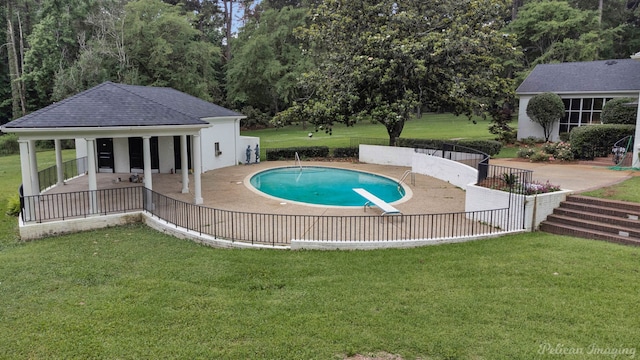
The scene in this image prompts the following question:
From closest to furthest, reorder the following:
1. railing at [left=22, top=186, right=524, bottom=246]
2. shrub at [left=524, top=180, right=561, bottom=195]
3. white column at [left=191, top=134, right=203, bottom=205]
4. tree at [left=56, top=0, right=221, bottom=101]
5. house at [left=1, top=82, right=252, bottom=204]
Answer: railing at [left=22, top=186, right=524, bottom=246] → shrub at [left=524, top=180, right=561, bottom=195] → house at [left=1, top=82, right=252, bottom=204] → white column at [left=191, top=134, right=203, bottom=205] → tree at [left=56, top=0, right=221, bottom=101]

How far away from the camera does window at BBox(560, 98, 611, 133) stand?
1049 inches

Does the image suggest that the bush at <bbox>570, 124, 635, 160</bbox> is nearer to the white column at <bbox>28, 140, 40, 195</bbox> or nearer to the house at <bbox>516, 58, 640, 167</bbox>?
the house at <bbox>516, 58, 640, 167</bbox>

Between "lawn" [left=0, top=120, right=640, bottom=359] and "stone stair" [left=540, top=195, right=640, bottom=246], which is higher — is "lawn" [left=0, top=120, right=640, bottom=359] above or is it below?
below

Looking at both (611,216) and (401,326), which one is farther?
(611,216)

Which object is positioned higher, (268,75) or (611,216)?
(268,75)

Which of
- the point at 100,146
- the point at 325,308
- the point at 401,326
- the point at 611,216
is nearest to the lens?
the point at 401,326

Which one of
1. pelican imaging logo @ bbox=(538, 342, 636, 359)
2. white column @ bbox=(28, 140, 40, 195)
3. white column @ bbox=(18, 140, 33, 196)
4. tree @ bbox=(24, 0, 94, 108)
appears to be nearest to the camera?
pelican imaging logo @ bbox=(538, 342, 636, 359)

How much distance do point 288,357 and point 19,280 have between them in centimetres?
651

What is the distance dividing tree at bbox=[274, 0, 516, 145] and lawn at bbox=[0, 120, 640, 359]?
44.0 ft

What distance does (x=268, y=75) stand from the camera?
154ft

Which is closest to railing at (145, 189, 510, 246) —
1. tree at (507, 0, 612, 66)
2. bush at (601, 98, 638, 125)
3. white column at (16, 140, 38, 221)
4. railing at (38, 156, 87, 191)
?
white column at (16, 140, 38, 221)

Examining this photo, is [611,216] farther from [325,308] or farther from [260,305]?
[260,305]

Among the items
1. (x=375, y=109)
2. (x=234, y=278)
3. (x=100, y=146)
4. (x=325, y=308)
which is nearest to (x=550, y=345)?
(x=325, y=308)

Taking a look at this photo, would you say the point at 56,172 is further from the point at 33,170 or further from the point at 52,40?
the point at 52,40
